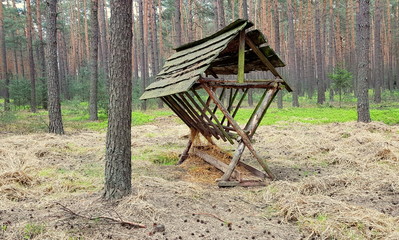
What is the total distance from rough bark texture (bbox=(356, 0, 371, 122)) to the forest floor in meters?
3.38

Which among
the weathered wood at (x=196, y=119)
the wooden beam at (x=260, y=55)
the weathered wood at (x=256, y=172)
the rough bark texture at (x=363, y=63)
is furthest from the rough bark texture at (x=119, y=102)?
the rough bark texture at (x=363, y=63)

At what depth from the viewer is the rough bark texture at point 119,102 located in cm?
397

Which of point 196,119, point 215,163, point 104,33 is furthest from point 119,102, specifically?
point 104,33

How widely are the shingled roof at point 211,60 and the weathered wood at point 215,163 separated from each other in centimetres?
191

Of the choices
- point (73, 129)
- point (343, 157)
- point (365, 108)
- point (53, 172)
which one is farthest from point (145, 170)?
point (365, 108)

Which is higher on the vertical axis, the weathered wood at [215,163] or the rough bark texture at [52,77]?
the rough bark texture at [52,77]

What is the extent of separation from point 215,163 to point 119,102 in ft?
10.0

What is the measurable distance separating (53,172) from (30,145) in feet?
9.59

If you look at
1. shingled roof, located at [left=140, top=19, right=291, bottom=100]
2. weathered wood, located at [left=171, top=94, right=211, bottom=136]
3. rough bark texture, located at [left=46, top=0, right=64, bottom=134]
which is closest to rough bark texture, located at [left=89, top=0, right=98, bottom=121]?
rough bark texture, located at [left=46, top=0, right=64, bottom=134]

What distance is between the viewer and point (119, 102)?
4012 millimetres

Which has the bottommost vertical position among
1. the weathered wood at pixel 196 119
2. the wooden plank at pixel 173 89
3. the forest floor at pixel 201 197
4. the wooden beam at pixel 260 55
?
the forest floor at pixel 201 197

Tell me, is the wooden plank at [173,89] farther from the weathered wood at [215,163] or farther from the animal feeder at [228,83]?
the weathered wood at [215,163]

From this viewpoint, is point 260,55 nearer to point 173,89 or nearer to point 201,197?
point 173,89

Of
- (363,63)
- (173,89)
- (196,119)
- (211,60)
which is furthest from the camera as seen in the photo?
(363,63)
